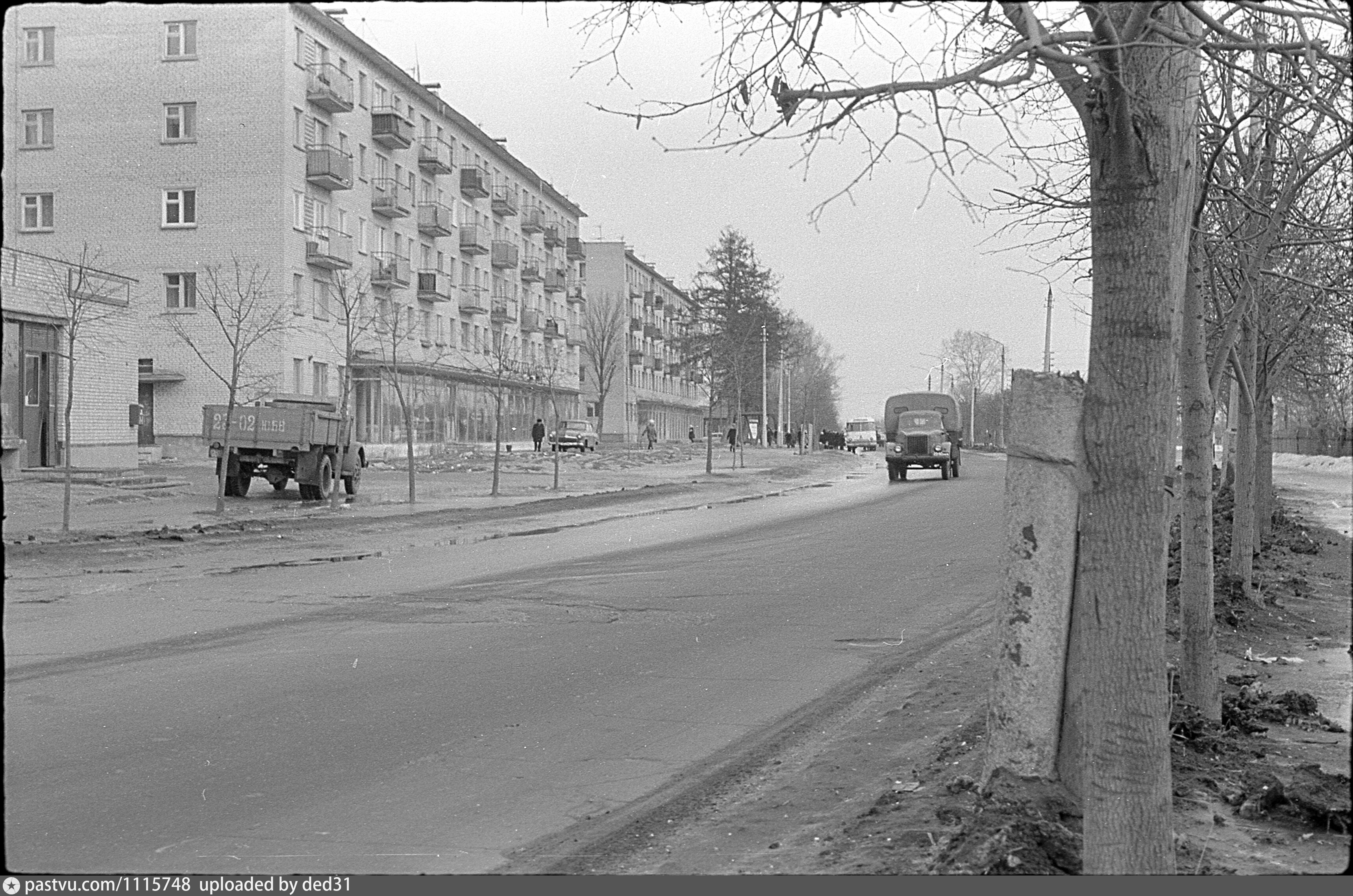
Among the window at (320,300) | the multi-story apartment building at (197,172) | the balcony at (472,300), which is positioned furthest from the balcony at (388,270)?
the balcony at (472,300)

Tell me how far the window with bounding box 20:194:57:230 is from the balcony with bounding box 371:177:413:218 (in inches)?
502

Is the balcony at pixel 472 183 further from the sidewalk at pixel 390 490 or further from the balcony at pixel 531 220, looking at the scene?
the sidewalk at pixel 390 490

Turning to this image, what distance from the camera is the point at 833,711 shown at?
25.3 ft

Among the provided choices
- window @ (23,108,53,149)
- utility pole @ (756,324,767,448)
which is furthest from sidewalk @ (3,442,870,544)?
utility pole @ (756,324,767,448)

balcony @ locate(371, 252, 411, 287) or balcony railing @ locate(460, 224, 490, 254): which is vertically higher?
balcony railing @ locate(460, 224, 490, 254)

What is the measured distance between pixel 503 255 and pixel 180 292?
26932 millimetres

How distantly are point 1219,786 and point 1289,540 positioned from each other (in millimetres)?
14969

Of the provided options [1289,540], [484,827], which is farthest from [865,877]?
[1289,540]

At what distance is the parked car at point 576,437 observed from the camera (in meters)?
66.0

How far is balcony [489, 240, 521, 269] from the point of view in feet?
229

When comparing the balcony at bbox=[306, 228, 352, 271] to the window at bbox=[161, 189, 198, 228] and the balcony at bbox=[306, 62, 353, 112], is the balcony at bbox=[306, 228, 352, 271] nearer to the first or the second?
the window at bbox=[161, 189, 198, 228]

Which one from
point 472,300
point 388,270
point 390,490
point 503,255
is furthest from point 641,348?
point 390,490

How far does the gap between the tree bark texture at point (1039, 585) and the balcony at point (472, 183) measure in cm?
6217

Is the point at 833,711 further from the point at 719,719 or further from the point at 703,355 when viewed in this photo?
the point at 703,355
